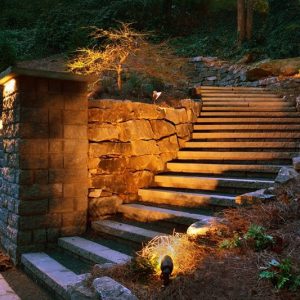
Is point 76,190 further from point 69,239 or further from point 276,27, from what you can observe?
point 276,27

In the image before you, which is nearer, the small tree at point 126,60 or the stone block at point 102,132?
the stone block at point 102,132

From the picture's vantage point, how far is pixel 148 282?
8.68ft

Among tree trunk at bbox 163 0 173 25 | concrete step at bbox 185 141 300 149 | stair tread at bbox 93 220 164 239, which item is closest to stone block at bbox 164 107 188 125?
concrete step at bbox 185 141 300 149

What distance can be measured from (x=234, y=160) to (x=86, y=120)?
7.22ft

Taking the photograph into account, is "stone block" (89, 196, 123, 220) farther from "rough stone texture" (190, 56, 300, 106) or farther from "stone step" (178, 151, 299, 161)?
"rough stone texture" (190, 56, 300, 106)

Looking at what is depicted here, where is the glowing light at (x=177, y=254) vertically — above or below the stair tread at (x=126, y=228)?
above

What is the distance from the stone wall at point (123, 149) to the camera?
484 cm

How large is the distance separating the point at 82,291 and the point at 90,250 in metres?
1.46

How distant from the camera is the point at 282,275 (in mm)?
2209

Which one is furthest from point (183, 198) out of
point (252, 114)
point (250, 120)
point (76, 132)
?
point (252, 114)

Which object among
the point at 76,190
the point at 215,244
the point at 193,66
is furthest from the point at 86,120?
the point at 193,66

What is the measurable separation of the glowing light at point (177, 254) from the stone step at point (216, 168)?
222 centimetres

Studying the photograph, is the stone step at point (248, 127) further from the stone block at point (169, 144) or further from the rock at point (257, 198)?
the rock at point (257, 198)

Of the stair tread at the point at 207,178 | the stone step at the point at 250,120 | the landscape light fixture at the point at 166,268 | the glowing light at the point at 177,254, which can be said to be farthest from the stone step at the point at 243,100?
the landscape light fixture at the point at 166,268
